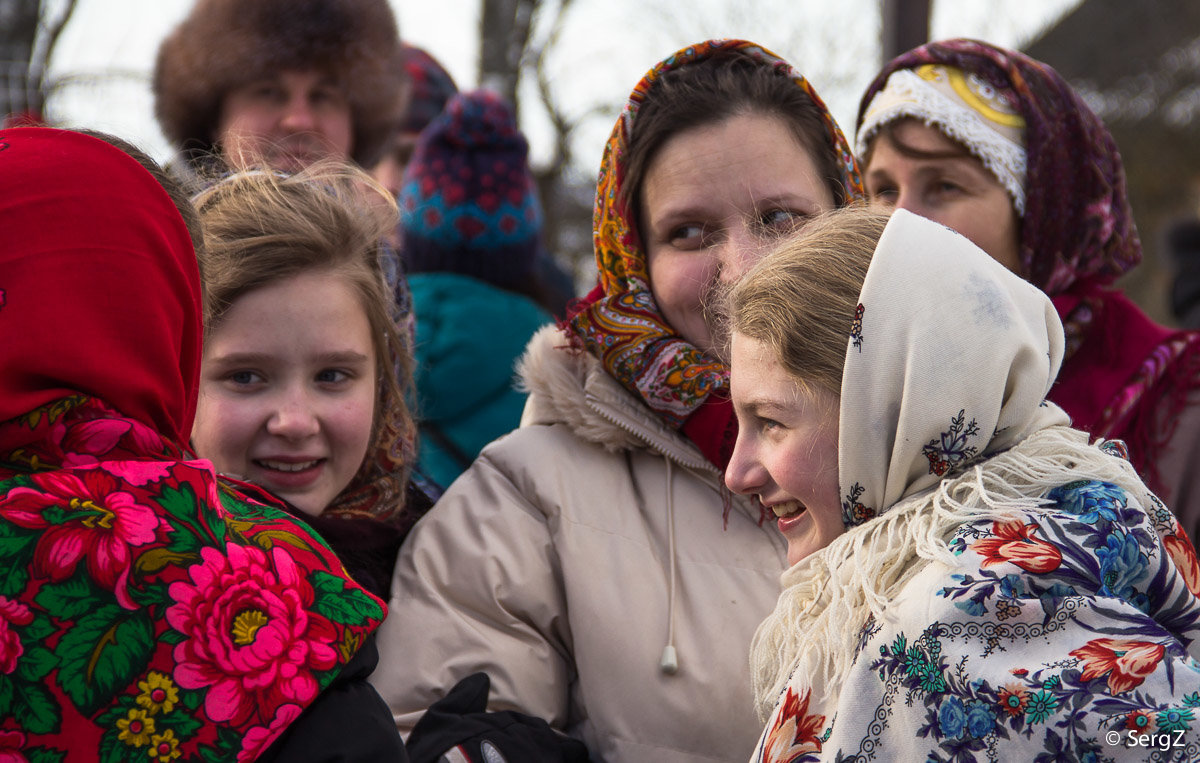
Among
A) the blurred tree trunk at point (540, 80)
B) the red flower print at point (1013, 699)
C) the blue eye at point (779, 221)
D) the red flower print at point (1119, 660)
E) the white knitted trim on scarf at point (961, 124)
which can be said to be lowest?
the blurred tree trunk at point (540, 80)

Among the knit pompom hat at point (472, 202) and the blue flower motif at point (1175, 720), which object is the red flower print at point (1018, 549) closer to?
the blue flower motif at point (1175, 720)

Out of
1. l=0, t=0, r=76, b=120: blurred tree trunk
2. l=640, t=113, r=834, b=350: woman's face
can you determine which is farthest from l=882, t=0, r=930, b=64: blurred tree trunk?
l=0, t=0, r=76, b=120: blurred tree trunk

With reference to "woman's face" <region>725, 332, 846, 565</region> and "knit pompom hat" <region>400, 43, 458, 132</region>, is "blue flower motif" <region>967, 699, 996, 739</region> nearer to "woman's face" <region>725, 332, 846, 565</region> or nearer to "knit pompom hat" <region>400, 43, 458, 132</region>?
"woman's face" <region>725, 332, 846, 565</region>

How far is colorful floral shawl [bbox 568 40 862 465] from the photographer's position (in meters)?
2.33

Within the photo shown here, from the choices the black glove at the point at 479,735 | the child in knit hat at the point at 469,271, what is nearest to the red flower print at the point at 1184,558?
the black glove at the point at 479,735

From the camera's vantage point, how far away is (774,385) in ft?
5.95

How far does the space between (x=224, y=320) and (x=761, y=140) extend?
114 centimetres

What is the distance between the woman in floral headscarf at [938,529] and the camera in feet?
4.69

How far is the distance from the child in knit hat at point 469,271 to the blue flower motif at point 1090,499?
204 cm

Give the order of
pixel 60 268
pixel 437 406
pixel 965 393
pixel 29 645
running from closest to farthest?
pixel 29 645 < pixel 60 268 < pixel 965 393 < pixel 437 406

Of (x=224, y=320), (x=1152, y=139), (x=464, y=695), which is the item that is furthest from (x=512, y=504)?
(x=1152, y=139)

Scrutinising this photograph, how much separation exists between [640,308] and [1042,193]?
1070mm

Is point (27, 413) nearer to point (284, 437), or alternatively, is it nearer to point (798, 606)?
point (284, 437)

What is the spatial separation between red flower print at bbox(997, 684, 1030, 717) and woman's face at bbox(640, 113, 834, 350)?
1.09 m
